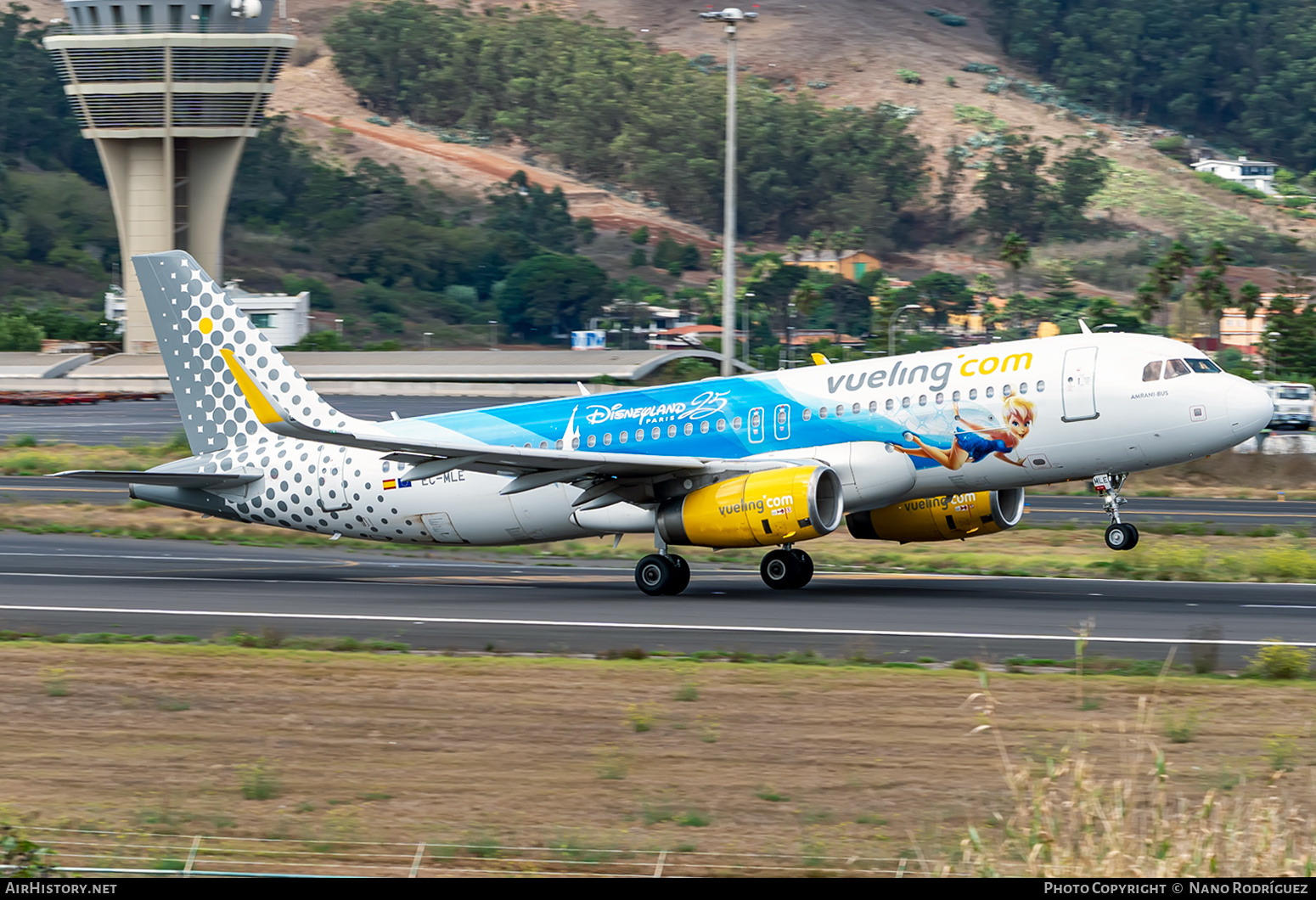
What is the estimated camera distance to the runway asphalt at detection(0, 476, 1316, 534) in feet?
144

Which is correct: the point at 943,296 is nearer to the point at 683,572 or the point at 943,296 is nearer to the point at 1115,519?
the point at 683,572

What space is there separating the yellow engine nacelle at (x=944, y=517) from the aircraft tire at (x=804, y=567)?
3.30 ft

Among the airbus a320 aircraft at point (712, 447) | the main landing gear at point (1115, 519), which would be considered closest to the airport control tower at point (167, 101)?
the airbus a320 aircraft at point (712, 447)

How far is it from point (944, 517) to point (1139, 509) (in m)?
→ 22.4

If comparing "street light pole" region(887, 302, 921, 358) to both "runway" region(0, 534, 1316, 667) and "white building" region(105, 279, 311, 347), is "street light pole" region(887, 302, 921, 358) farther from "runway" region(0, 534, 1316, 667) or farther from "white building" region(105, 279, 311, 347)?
"white building" region(105, 279, 311, 347)

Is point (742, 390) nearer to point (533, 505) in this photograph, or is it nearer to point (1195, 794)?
point (533, 505)

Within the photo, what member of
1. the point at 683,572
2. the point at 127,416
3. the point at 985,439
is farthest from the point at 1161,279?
the point at 683,572

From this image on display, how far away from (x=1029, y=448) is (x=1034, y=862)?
18124 millimetres

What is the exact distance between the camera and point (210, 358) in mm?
32094

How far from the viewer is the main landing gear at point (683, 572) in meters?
28.5

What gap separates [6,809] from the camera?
12672 millimetres

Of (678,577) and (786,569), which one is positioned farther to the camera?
(786,569)

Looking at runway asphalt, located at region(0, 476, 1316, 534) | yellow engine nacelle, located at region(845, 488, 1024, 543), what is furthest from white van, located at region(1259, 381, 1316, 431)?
yellow engine nacelle, located at region(845, 488, 1024, 543)

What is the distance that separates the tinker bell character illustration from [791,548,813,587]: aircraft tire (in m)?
3.37
